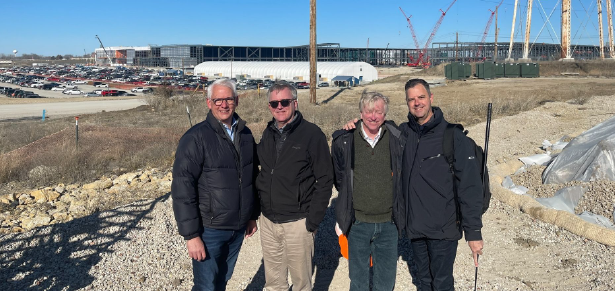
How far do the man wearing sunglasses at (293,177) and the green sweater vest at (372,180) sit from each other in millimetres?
213

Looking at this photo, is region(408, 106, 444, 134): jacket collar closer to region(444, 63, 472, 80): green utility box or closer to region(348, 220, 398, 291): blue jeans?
region(348, 220, 398, 291): blue jeans

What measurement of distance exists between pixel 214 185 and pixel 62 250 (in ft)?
10.9

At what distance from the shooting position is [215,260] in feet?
11.5

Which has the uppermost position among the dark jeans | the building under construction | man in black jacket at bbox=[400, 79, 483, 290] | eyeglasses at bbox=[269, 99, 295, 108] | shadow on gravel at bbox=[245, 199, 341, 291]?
the building under construction

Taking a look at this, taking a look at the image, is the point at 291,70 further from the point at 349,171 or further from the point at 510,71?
the point at 349,171

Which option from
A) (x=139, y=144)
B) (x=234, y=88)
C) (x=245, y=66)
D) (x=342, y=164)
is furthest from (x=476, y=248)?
(x=245, y=66)

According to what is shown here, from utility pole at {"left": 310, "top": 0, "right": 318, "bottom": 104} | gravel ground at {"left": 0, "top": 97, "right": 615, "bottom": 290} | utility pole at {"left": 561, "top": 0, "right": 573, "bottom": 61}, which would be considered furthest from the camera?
utility pole at {"left": 561, "top": 0, "right": 573, "bottom": 61}

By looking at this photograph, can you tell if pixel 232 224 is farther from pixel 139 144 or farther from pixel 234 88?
pixel 139 144

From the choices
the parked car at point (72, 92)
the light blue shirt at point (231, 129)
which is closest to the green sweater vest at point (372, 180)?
the light blue shirt at point (231, 129)

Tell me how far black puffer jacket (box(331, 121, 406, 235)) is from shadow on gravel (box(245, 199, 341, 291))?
4.93 ft

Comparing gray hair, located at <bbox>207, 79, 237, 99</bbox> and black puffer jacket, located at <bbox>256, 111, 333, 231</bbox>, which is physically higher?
gray hair, located at <bbox>207, 79, 237, 99</bbox>

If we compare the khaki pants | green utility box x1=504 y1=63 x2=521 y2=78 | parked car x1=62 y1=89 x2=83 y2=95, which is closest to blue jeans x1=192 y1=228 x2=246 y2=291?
the khaki pants

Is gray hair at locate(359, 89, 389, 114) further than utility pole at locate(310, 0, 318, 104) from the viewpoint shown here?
No

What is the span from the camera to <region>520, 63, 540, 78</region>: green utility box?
43000mm
